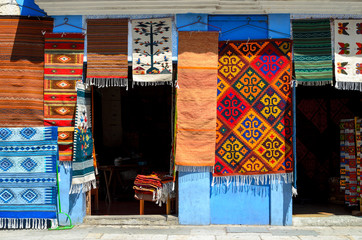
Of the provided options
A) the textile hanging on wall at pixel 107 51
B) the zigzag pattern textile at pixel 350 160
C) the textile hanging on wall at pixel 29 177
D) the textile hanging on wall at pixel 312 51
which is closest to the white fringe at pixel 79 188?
the textile hanging on wall at pixel 29 177

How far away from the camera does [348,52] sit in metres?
6.00

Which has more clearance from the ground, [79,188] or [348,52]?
[348,52]

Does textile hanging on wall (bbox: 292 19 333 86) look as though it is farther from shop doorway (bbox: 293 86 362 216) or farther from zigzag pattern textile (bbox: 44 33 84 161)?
zigzag pattern textile (bbox: 44 33 84 161)

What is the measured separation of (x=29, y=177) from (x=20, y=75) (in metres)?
1.72

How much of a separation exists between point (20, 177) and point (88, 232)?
150cm

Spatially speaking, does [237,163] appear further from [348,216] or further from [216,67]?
[348,216]

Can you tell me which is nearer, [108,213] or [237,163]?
[237,163]

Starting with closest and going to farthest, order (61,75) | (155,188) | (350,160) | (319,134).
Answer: (61,75) < (155,188) < (350,160) < (319,134)

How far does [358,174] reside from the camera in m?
6.58

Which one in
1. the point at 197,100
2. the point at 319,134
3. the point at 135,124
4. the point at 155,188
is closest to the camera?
Result: the point at 197,100

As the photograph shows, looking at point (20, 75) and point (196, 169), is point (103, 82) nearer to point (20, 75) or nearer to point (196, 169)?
point (20, 75)

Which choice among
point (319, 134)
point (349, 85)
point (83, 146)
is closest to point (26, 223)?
point (83, 146)

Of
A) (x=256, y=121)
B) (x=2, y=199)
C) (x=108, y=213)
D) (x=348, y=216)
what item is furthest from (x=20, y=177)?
(x=348, y=216)

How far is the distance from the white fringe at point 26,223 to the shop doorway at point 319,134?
5290 millimetres
